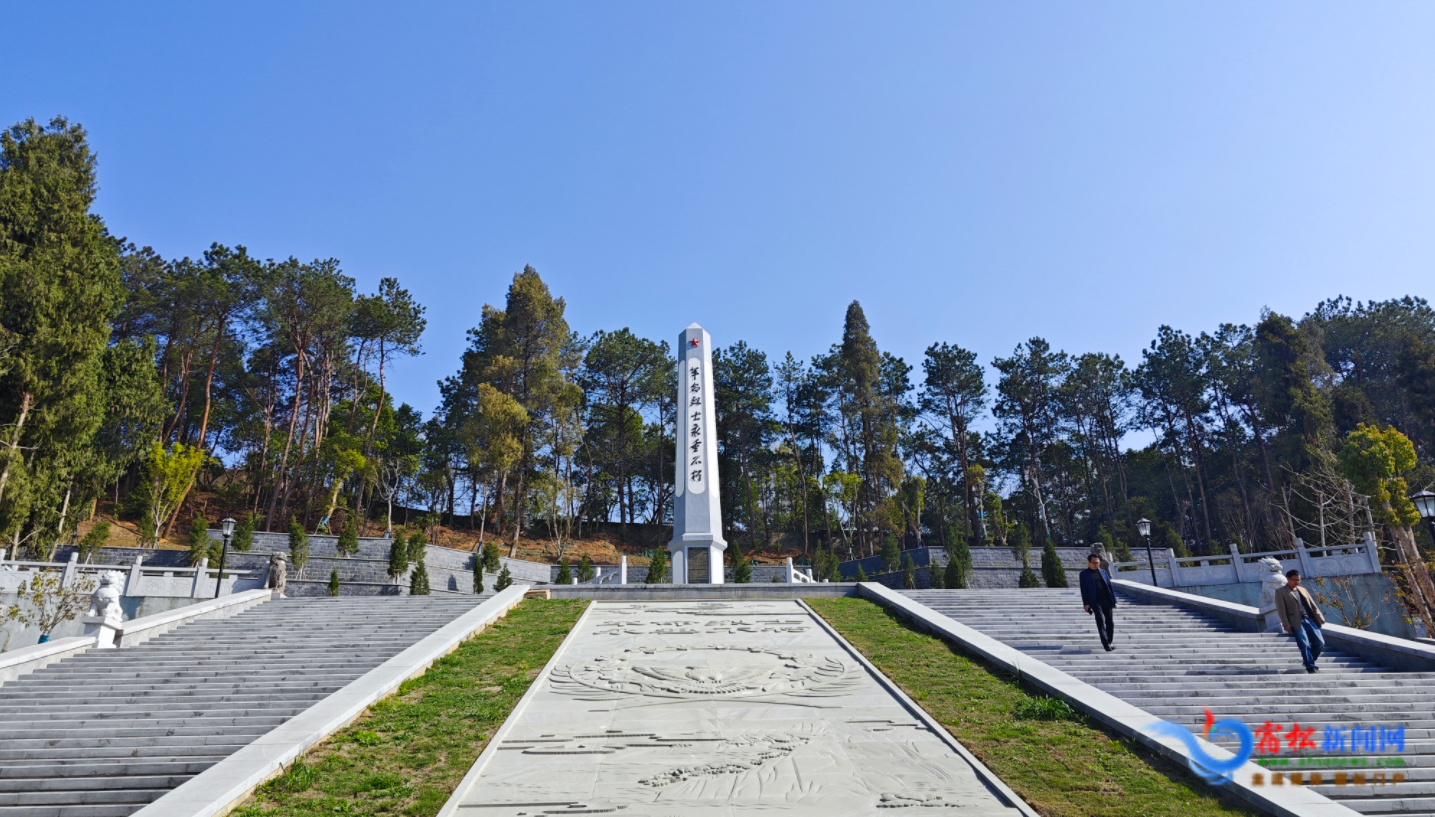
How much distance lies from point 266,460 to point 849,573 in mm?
28456

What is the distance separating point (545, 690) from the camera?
868cm

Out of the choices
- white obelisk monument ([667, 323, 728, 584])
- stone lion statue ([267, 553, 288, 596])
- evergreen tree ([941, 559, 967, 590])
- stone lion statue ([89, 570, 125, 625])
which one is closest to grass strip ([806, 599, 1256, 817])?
stone lion statue ([89, 570, 125, 625])

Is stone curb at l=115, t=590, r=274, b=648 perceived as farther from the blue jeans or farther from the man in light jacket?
the blue jeans

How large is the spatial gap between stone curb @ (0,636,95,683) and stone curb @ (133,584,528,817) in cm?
463

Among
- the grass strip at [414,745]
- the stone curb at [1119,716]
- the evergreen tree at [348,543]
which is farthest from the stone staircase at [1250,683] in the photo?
the evergreen tree at [348,543]

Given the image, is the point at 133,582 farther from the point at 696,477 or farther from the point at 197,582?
the point at 696,477

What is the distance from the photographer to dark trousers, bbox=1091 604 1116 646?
961 cm

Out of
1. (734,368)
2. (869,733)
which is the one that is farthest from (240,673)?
(734,368)

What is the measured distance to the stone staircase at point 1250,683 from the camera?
5637mm

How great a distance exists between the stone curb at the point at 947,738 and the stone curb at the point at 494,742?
3.88 meters

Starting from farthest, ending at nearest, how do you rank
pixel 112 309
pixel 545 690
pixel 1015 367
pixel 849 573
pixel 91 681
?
pixel 1015 367
pixel 849 573
pixel 112 309
pixel 91 681
pixel 545 690

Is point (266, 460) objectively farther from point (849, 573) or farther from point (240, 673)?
point (240, 673)

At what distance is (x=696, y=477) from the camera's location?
72.0ft

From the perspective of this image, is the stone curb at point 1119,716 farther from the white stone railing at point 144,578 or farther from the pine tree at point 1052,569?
the white stone railing at point 144,578
